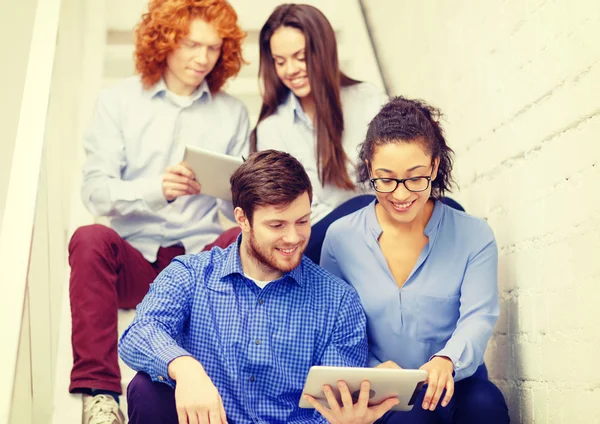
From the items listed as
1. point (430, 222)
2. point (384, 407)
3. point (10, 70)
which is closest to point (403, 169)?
point (430, 222)

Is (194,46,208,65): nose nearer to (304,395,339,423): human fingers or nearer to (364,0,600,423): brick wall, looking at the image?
(364,0,600,423): brick wall

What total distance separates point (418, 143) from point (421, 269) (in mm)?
311

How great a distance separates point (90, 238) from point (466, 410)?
1084mm

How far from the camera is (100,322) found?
2.24m

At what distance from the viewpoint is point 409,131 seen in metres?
2.03

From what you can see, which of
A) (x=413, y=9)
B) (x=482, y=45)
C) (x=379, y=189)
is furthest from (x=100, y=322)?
(x=413, y=9)

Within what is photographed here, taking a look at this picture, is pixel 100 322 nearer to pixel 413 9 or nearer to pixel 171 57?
pixel 171 57

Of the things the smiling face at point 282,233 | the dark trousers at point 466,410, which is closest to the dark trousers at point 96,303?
the smiling face at point 282,233

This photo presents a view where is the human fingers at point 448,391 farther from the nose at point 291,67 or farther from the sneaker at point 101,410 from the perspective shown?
the nose at point 291,67

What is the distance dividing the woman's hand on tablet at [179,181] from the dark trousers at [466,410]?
0.89 metres

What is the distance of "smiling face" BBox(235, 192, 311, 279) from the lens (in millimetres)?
1934

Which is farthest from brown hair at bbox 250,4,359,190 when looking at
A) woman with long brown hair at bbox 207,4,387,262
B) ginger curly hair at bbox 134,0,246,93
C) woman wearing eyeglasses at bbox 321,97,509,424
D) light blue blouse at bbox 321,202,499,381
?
light blue blouse at bbox 321,202,499,381

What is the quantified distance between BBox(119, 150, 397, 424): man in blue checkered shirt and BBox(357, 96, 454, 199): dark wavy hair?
22 centimetres

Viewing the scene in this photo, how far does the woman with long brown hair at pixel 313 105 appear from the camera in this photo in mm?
2623
